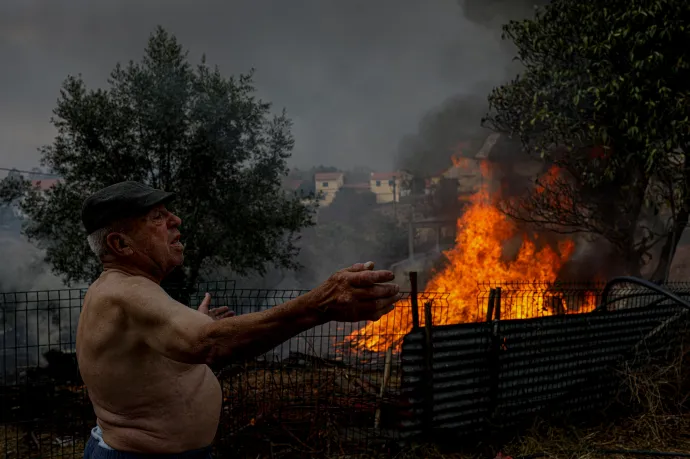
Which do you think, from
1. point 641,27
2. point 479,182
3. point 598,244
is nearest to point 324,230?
point 479,182

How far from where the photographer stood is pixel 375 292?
1.60 m

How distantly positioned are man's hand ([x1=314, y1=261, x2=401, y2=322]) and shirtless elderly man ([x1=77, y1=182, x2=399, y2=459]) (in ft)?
0.05

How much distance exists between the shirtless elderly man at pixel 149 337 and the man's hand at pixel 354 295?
0.6 inches

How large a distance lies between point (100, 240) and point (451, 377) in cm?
476

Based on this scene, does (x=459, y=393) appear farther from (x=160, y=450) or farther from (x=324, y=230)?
(x=324, y=230)

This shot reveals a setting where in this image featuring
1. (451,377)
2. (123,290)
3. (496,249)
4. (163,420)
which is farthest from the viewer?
(496,249)

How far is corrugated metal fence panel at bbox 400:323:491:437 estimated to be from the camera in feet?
19.1

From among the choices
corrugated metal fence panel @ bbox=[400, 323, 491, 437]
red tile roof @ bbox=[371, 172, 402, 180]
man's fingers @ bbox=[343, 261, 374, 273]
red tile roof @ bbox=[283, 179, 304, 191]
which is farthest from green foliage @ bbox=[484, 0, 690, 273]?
red tile roof @ bbox=[371, 172, 402, 180]

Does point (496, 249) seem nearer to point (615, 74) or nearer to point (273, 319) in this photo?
point (615, 74)

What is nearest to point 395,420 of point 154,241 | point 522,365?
point 522,365

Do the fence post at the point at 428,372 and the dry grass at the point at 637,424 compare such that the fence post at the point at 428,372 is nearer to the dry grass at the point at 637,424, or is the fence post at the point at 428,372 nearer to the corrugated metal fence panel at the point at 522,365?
the corrugated metal fence panel at the point at 522,365

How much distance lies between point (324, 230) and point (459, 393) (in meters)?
35.9

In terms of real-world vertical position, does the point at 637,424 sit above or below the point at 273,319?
below

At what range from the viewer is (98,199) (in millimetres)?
2160
